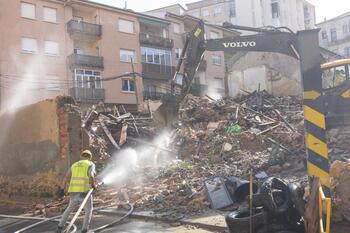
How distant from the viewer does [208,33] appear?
174 feet

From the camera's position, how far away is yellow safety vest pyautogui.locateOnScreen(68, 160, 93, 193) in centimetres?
863

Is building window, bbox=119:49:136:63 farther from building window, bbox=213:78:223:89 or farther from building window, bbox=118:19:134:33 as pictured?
building window, bbox=213:78:223:89

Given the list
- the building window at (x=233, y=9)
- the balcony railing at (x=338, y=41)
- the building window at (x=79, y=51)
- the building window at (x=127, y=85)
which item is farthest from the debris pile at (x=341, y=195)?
the balcony railing at (x=338, y=41)

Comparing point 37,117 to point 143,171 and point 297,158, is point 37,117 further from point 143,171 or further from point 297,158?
point 297,158

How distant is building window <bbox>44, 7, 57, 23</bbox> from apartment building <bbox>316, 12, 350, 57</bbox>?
5104cm

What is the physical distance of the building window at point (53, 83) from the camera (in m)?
35.7

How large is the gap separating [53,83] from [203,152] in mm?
22061

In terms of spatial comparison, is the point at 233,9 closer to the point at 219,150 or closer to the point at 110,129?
the point at 110,129

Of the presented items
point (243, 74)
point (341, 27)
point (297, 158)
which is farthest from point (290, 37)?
point (341, 27)

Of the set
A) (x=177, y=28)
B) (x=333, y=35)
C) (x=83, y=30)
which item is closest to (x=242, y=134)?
(x=83, y=30)

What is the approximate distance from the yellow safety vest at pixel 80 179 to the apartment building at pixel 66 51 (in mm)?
22534

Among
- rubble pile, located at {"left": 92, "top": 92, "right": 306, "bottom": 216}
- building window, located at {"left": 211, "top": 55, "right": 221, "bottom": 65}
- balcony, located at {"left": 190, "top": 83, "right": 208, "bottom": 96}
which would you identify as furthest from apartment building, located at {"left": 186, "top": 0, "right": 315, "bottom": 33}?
rubble pile, located at {"left": 92, "top": 92, "right": 306, "bottom": 216}

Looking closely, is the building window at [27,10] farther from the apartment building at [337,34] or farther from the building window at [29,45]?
the apartment building at [337,34]

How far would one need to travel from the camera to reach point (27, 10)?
117 feet
